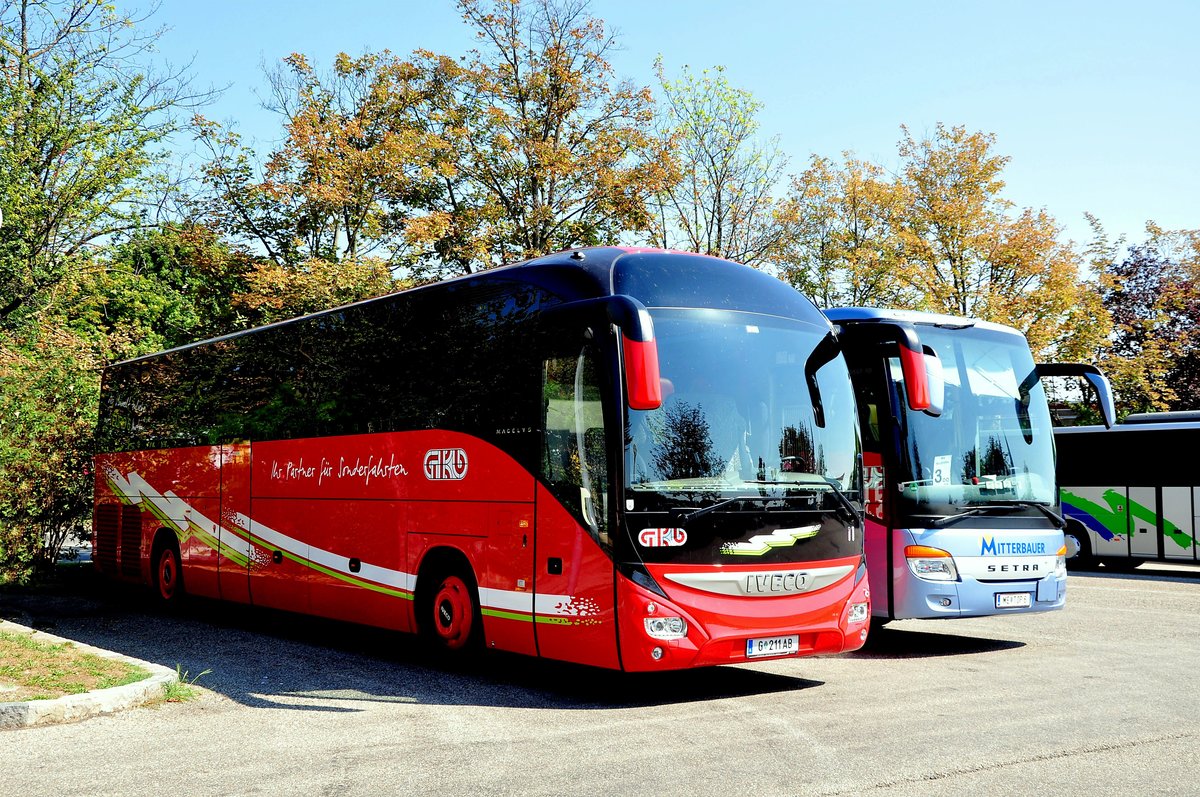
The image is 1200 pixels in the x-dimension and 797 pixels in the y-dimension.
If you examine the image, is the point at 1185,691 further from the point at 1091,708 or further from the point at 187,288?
the point at 187,288

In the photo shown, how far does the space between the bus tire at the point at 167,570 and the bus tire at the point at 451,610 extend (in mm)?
6229

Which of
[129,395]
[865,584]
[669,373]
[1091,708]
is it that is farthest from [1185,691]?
[129,395]

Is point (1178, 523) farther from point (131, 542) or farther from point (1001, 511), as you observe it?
point (131, 542)

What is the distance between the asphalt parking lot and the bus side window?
152 cm

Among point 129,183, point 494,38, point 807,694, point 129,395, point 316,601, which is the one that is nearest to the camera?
point 807,694

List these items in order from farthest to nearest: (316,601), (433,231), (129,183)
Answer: (433,231), (129,183), (316,601)

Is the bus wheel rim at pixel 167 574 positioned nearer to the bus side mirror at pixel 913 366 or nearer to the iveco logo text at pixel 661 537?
the iveco logo text at pixel 661 537

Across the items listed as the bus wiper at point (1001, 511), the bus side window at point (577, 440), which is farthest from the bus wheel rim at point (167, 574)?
the bus wiper at point (1001, 511)

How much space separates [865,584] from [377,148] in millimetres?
22546

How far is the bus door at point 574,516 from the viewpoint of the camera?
8.45 meters

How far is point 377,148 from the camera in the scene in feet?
95.5

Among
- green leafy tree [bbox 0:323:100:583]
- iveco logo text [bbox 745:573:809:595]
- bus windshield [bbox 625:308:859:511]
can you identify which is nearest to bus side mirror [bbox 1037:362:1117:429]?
bus windshield [bbox 625:308:859:511]

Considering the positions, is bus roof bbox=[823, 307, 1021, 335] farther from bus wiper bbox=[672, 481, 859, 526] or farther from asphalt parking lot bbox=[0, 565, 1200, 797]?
asphalt parking lot bbox=[0, 565, 1200, 797]

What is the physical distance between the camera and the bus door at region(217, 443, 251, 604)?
13.9 m
